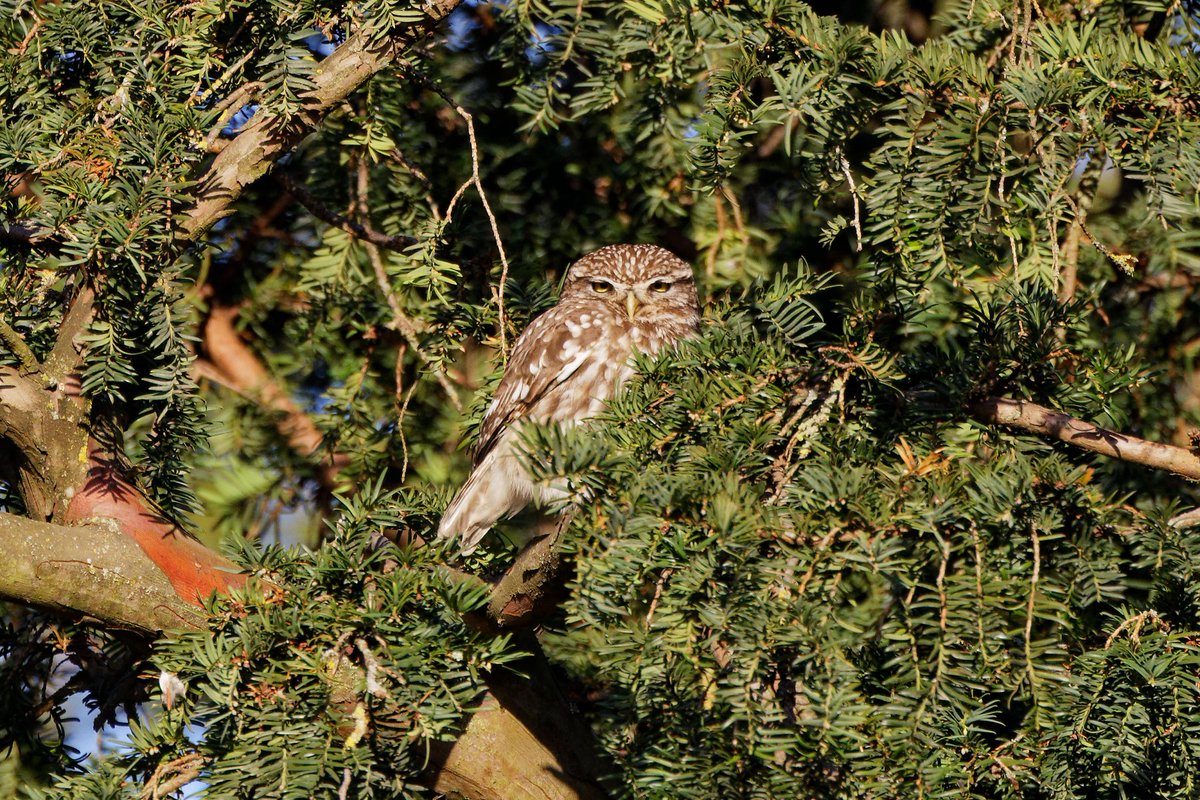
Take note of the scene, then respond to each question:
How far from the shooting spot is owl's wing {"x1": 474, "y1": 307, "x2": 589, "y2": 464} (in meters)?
3.54

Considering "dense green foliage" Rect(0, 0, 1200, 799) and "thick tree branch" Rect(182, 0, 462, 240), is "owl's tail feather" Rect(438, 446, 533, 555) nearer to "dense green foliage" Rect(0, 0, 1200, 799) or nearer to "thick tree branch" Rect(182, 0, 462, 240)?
"dense green foliage" Rect(0, 0, 1200, 799)

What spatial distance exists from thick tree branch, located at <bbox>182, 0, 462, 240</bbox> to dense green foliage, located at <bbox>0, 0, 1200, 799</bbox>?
0.07 meters

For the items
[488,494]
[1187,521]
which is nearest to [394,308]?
[488,494]

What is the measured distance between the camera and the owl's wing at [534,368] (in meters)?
3.54

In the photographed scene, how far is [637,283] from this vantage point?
405 centimetres

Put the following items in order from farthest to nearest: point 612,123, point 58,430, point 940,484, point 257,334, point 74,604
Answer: point 257,334 → point 612,123 → point 58,430 → point 74,604 → point 940,484

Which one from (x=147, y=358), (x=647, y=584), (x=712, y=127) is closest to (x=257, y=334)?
(x=147, y=358)

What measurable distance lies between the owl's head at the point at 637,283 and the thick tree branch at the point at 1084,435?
194 cm

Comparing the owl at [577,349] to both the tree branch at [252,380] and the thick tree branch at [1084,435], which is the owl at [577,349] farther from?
the thick tree branch at [1084,435]

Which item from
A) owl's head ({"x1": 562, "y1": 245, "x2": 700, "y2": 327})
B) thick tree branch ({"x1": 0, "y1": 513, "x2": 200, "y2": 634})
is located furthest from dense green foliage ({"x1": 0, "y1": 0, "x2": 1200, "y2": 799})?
Answer: owl's head ({"x1": 562, "y1": 245, "x2": 700, "y2": 327})

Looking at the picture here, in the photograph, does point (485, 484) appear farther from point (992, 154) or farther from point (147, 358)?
point (992, 154)

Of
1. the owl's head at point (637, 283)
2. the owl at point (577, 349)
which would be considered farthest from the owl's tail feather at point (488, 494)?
the owl's head at point (637, 283)

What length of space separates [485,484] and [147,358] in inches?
51.6

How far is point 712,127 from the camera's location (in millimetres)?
2436
